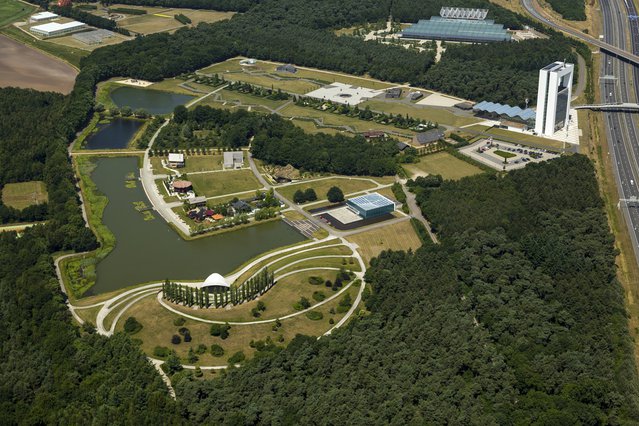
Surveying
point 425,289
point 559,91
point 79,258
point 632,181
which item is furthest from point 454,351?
point 559,91

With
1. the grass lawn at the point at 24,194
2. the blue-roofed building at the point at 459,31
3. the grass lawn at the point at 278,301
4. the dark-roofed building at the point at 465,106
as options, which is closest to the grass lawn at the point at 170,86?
the dark-roofed building at the point at 465,106

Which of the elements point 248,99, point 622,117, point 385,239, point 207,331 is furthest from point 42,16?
point 207,331

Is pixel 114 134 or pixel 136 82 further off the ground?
pixel 136 82

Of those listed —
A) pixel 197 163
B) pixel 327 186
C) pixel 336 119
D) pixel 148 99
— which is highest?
pixel 336 119

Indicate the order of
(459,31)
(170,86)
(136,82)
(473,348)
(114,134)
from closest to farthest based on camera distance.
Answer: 1. (473,348)
2. (114,134)
3. (170,86)
4. (136,82)
5. (459,31)

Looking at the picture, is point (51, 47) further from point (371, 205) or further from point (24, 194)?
point (371, 205)

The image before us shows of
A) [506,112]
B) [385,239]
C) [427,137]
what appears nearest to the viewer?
[385,239]

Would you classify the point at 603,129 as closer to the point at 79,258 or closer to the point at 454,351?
the point at 454,351
